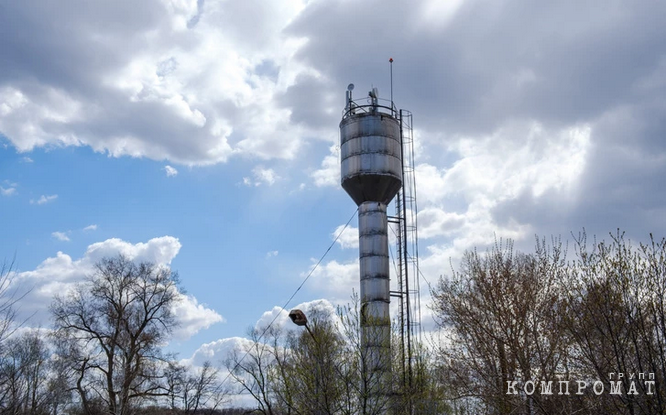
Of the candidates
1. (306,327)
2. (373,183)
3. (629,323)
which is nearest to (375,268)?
(373,183)

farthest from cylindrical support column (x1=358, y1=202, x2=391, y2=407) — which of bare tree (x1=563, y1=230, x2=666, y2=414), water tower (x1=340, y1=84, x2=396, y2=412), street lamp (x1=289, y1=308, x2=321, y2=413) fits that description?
bare tree (x1=563, y1=230, x2=666, y2=414)

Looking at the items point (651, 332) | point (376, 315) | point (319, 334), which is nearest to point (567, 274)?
point (651, 332)

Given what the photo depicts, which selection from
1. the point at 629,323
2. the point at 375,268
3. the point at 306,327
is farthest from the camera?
the point at 375,268

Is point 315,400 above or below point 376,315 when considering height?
below

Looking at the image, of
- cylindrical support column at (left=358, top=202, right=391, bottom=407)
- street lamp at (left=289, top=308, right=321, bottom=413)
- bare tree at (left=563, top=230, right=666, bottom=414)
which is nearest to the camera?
bare tree at (left=563, top=230, right=666, bottom=414)

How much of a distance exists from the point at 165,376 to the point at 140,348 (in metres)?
2.39

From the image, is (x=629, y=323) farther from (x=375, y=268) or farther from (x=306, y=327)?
(x=375, y=268)

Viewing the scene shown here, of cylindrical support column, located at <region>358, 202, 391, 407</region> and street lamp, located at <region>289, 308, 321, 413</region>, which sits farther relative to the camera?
cylindrical support column, located at <region>358, 202, 391, 407</region>

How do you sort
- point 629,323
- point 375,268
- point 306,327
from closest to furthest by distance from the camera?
point 629,323 < point 306,327 < point 375,268

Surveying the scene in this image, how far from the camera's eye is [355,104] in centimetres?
3669

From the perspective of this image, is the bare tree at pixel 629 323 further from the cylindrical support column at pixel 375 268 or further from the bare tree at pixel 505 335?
the cylindrical support column at pixel 375 268

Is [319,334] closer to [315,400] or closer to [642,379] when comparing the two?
[315,400]

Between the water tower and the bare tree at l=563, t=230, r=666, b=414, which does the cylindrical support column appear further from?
the bare tree at l=563, t=230, r=666, b=414

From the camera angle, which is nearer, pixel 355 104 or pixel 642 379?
pixel 642 379
